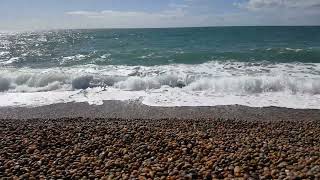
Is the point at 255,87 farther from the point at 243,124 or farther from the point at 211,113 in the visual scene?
the point at 243,124

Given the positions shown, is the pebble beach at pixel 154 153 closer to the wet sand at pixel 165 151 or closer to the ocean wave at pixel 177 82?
the wet sand at pixel 165 151

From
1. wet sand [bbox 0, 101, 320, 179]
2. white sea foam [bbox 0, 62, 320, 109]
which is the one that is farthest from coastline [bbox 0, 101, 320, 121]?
wet sand [bbox 0, 101, 320, 179]

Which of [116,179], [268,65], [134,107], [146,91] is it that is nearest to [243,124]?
[134,107]

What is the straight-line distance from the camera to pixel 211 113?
10.9 metres

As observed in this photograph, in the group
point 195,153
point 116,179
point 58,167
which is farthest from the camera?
point 195,153

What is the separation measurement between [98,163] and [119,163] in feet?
1.14

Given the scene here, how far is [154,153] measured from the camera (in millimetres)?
5980

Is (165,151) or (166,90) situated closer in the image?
(165,151)

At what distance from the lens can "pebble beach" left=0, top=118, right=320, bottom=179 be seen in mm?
5109

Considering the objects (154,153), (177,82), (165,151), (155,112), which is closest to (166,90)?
(177,82)

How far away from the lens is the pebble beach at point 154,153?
5109 millimetres

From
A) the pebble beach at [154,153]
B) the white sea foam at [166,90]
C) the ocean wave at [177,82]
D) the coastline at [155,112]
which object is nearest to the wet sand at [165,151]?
the pebble beach at [154,153]

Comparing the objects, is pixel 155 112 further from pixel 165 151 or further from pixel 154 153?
pixel 154 153

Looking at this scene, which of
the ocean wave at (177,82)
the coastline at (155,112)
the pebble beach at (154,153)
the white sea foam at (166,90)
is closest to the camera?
the pebble beach at (154,153)
